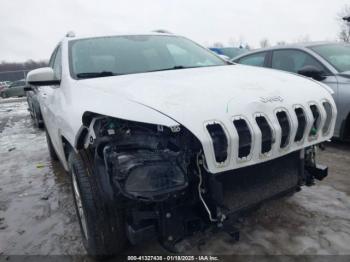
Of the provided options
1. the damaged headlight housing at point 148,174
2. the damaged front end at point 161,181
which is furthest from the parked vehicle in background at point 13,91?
the damaged headlight housing at point 148,174

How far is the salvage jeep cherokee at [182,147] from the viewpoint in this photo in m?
1.79

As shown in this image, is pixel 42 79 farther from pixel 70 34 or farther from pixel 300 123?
pixel 300 123

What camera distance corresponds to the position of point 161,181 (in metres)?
1.76

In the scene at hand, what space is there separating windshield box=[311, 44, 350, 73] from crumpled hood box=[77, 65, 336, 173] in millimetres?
2345

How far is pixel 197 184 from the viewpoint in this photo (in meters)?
1.96

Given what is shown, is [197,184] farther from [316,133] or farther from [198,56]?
[198,56]

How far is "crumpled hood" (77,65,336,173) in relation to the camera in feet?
5.90

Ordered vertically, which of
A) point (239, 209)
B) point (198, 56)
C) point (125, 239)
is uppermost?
point (198, 56)

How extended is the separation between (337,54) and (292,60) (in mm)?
634

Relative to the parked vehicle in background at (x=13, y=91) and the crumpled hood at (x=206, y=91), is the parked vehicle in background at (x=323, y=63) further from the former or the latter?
the parked vehicle in background at (x=13, y=91)

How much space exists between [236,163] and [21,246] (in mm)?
2001

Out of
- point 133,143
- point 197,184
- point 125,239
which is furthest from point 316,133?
point 125,239

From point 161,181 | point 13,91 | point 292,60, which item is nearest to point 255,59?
point 292,60

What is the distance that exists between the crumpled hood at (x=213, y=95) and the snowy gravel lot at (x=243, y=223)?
2.60ft
